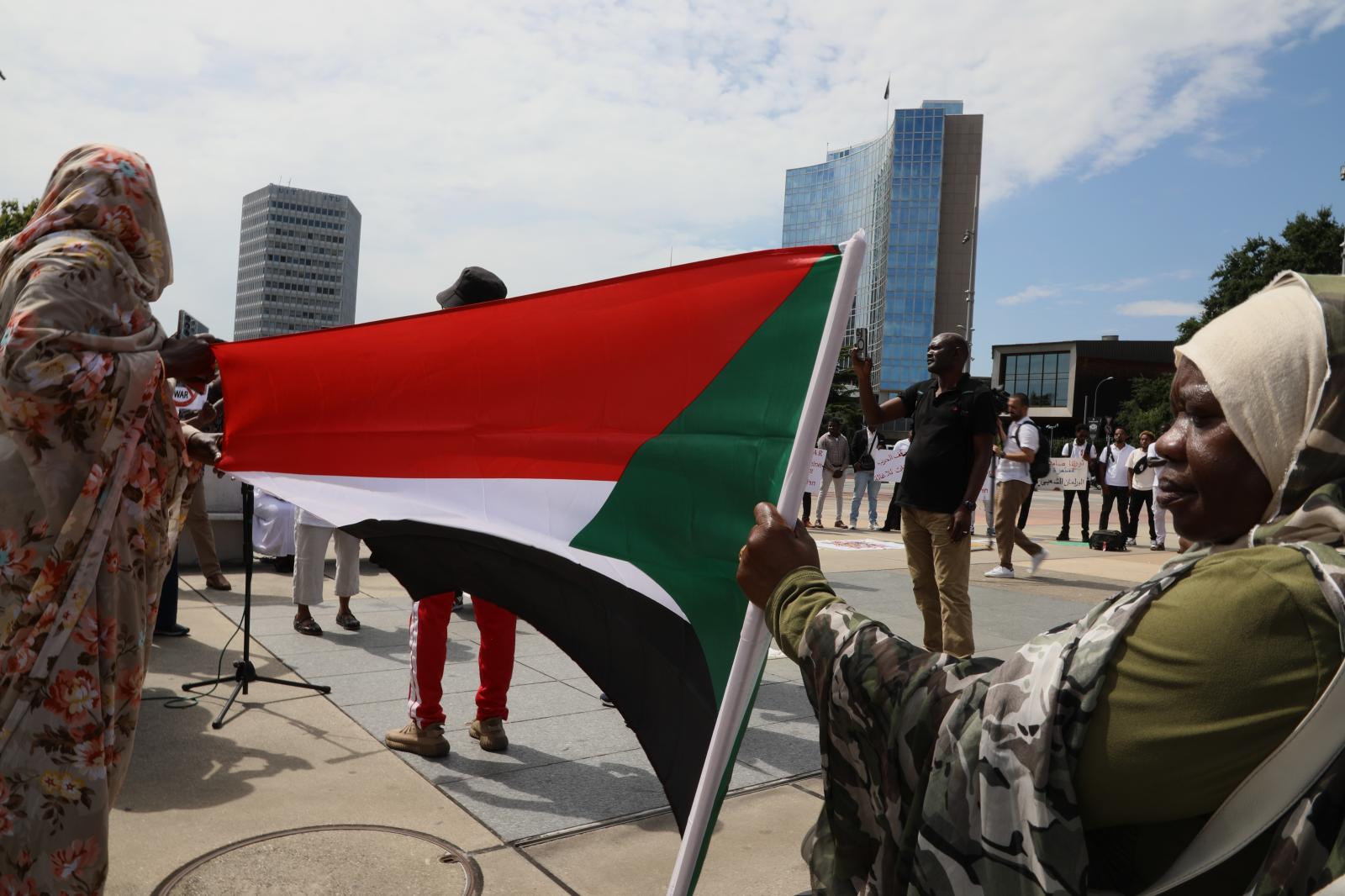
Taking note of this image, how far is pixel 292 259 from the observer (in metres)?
153

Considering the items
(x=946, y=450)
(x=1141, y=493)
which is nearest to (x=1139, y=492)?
(x=1141, y=493)

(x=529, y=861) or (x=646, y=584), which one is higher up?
(x=646, y=584)

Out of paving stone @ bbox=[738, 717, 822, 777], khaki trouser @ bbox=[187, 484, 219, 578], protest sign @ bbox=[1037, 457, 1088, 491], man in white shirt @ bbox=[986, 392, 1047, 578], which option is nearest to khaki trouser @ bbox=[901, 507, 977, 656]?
paving stone @ bbox=[738, 717, 822, 777]

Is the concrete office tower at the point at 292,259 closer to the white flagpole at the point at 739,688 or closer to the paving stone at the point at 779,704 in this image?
the paving stone at the point at 779,704

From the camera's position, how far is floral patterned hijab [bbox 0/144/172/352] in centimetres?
254

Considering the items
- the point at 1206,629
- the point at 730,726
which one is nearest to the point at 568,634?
the point at 730,726

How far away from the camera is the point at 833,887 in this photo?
1.55 metres

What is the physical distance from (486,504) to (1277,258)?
2163 inches

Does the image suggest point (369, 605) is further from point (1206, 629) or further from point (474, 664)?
point (1206, 629)

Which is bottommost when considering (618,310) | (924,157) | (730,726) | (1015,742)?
(730,726)

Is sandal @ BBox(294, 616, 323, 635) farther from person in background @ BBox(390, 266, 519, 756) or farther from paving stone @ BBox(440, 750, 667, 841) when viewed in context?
paving stone @ BBox(440, 750, 667, 841)

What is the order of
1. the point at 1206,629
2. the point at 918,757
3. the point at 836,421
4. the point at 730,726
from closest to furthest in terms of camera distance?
the point at 1206,629
the point at 918,757
the point at 730,726
the point at 836,421

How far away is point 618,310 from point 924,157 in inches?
5018

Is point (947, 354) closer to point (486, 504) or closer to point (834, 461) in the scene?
point (486, 504)
